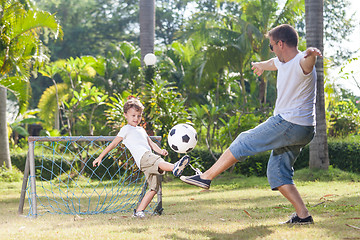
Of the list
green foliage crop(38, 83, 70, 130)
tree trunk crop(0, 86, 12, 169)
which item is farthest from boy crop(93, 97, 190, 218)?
green foliage crop(38, 83, 70, 130)

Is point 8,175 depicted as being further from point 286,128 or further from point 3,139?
point 286,128

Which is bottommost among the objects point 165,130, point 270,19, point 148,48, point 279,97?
point 165,130

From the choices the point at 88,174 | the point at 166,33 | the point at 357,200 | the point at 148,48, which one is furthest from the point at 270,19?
the point at 166,33

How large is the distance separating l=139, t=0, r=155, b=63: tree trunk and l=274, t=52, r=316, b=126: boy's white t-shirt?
8.21 metres

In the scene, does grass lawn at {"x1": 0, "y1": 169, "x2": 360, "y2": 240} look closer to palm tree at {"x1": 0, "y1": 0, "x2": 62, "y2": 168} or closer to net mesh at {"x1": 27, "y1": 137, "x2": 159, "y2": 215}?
net mesh at {"x1": 27, "y1": 137, "x2": 159, "y2": 215}

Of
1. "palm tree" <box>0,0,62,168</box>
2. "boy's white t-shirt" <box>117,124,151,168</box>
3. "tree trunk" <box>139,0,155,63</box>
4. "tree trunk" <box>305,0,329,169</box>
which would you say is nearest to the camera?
"boy's white t-shirt" <box>117,124,151,168</box>

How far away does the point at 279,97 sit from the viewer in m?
4.30

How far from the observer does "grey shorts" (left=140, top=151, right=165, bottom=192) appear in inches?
221

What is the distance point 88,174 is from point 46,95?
25.8 ft

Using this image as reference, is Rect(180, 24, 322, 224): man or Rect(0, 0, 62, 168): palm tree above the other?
Rect(0, 0, 62, 168): palm tree

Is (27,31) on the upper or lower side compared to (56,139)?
upper

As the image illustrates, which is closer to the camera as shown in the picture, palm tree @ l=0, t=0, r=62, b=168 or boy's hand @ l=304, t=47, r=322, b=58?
boy's hand @ l=304, t=47, r=322, b=58

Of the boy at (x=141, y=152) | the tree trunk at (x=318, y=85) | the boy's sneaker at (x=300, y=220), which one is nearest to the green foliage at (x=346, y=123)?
the tree trunk at (x=318, y=85)

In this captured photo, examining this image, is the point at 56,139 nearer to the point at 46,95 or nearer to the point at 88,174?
the point at 88,174
